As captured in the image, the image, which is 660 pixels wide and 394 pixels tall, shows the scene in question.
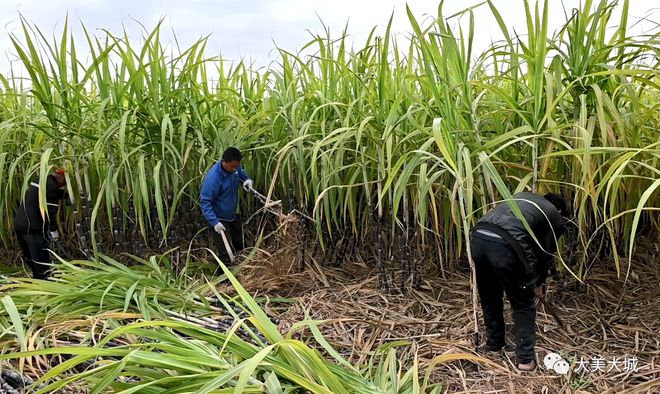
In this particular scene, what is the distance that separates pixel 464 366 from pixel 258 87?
2.28m

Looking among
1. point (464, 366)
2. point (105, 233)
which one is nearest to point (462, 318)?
point (464, 366)

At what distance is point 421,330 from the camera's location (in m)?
2.34

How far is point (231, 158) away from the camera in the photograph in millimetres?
2980

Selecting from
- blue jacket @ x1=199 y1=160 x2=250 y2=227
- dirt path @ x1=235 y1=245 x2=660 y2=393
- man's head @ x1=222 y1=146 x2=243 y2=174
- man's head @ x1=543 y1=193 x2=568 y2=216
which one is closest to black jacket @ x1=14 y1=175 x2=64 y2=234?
blue jacket @ x1=199 y1=160 x2=250 y2=227

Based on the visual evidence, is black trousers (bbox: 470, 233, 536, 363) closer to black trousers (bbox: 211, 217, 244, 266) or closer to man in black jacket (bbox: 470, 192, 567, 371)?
man in black jacket (bbox: 470, 192, 567, 371)

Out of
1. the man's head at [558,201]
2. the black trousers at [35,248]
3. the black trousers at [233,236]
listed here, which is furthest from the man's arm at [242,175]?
the man's head at [558,201]

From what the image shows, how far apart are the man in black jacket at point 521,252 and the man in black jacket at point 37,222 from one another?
8.18 ft

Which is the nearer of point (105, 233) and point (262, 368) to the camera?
point (262, 368)

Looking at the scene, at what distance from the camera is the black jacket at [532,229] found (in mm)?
1996

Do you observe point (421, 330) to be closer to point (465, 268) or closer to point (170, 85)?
point (465, 268)

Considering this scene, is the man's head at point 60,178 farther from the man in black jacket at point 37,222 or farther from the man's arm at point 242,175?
the man's arm at point 242,175

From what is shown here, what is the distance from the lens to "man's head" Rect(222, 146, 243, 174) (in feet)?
9.75

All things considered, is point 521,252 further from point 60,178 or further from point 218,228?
point 60,178

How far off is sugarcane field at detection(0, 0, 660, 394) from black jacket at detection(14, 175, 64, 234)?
2 cm
